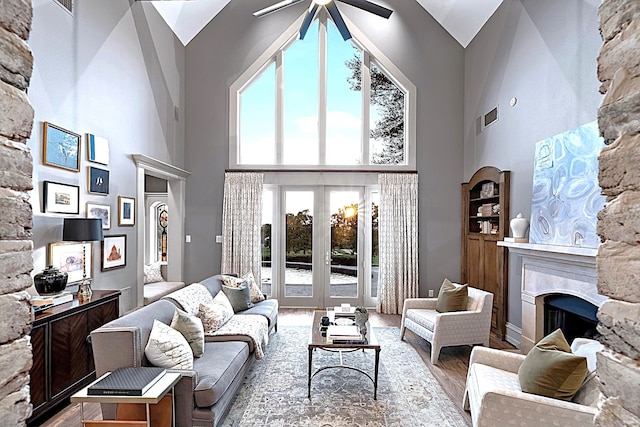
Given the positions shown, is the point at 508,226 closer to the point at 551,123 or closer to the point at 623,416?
the point at 551,123

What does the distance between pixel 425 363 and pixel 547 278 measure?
1.55 m

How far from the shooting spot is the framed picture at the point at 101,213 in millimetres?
3957

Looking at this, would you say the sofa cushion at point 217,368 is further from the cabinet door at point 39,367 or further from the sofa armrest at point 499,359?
the sofa armrest at point 499,359

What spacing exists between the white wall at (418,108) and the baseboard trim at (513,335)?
173 centimetres

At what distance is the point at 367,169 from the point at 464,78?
7.40ft

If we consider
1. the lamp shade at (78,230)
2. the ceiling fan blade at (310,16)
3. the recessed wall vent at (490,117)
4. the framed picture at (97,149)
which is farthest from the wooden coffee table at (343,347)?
the ceiling fan blade at (310,16)

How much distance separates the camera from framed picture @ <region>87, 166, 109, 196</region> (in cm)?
397

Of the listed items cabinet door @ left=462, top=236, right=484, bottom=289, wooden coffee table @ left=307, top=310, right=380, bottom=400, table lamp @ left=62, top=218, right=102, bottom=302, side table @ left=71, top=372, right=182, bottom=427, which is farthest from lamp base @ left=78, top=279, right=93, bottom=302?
cabinet door @ left=462, top=236, right=484, bottom=289

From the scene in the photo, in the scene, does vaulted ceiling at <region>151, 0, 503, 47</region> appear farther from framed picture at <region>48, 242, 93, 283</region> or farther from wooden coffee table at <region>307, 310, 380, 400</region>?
wooden coffee table at <region>307, 310, 380, 400</region>

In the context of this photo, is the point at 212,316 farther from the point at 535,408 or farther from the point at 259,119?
the point at 259,119

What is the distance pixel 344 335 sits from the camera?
354cm

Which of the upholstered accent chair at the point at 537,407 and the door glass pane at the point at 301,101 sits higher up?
the door glass pane at the point at 301,101

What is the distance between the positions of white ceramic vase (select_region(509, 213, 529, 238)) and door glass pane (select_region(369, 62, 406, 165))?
258 cm

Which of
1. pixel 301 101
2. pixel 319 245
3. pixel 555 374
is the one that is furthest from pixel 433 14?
pixel 555 374
